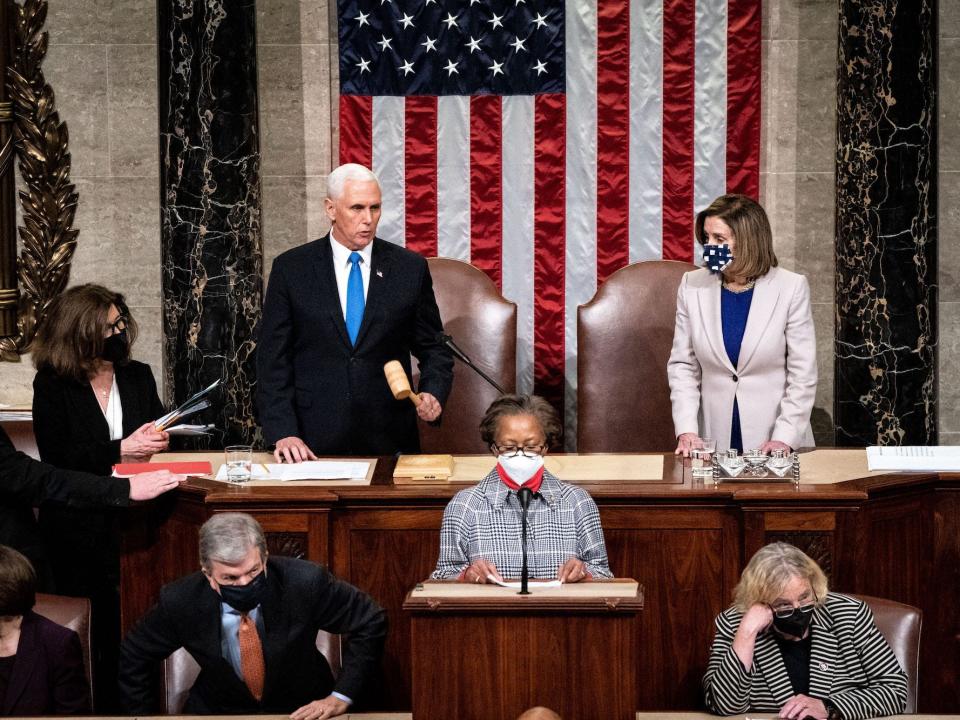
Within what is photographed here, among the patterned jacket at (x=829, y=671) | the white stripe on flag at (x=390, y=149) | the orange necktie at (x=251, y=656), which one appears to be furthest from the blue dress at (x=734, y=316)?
the white stripe on flag at (x=390, y=149)

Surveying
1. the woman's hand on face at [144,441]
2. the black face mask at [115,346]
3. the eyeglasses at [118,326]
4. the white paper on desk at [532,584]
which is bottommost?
the white paper on desk at [532,584]

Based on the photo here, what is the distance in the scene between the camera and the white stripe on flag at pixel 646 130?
7.26 metres

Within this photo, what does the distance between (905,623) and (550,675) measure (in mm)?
1182

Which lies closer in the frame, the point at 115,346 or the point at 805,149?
the point at 115,346

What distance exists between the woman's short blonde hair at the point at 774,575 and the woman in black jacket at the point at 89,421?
2219 mm

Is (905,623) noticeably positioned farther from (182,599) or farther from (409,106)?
(409,106)

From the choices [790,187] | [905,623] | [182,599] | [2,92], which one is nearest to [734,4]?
[790,187]

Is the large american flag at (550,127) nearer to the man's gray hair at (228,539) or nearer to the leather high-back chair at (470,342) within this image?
the leather high-back chair at (470,342)

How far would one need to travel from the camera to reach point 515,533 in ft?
13.4

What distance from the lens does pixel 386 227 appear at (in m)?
7.38

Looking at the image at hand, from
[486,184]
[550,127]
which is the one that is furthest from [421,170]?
[550,127]

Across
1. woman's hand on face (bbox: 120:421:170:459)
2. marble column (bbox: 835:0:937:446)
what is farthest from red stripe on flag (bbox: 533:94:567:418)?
woman's hand on face (bbox: 120:421:170:459)

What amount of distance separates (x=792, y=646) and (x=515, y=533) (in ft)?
2.79

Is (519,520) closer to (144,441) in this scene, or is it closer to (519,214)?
(144,441)
